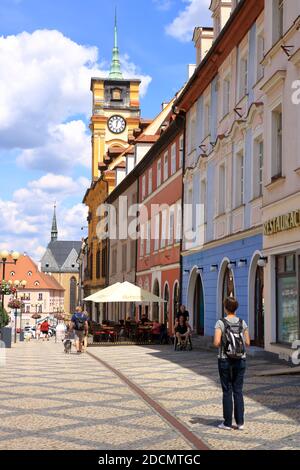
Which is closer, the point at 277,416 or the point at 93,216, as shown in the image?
the point at 277,416

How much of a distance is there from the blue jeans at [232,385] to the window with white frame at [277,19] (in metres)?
11.2

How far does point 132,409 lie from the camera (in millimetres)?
9859

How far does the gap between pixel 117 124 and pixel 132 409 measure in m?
65.1

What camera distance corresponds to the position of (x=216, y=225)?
23531 millimetres

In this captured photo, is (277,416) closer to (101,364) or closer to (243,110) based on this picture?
(101,364)

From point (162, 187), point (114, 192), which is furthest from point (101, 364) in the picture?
point (114, 192)

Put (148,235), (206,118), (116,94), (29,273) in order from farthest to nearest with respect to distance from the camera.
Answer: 1. (29,273)
2. (116,94)
3. (148,235)
4. (206,118)

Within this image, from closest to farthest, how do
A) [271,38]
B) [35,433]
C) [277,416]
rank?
1. [35,433]
2. [277,416]
3. [271,38]

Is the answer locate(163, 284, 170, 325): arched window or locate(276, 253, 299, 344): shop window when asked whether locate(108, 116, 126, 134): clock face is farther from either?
locate(276, 253, 299, 344): shop window

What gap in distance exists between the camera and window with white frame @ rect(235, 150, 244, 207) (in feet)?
68.9

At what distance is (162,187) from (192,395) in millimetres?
24027

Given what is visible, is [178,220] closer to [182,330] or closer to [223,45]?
[182,330]

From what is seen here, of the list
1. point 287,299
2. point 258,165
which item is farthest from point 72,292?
point 287,299

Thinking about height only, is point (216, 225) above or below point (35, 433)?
above
